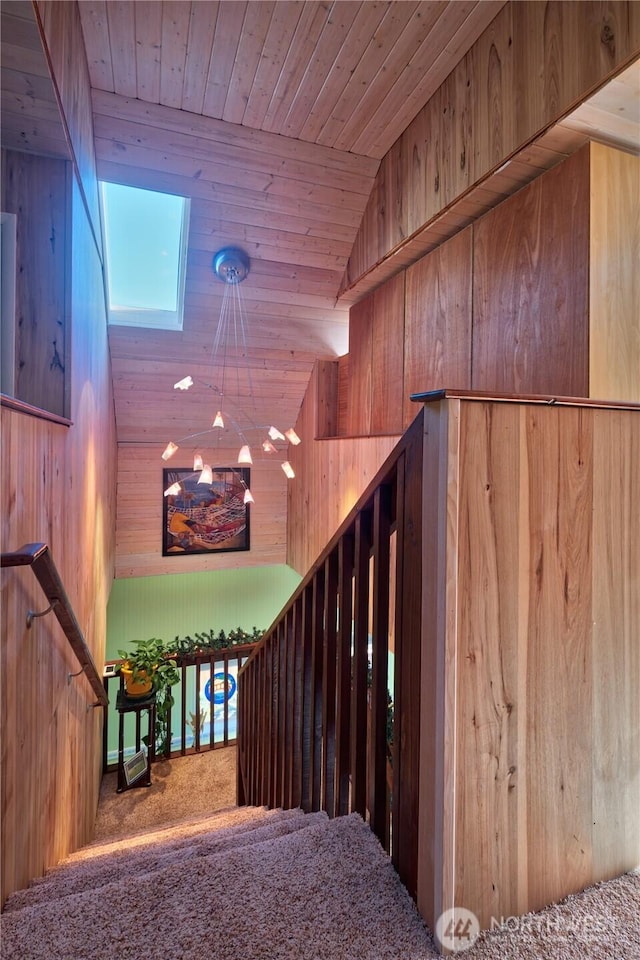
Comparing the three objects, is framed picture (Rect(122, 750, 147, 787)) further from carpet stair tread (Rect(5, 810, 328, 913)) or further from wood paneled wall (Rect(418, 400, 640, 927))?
wood paneled wall (Rect(418, 400, 640, 927))

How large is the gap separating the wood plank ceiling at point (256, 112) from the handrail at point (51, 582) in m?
1.48

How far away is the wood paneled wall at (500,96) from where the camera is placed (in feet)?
5.28

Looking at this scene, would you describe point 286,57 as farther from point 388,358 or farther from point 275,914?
point 275,914

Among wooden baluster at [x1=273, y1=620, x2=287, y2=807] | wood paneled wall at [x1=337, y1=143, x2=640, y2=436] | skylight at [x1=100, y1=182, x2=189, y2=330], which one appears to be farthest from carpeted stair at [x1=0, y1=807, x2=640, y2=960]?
skylight at [x1=100, y1=182, x2=189, y2=330]

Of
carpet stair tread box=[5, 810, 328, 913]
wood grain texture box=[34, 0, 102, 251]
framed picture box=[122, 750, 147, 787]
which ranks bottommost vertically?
framed picture box=[122, 750, 147, 787]

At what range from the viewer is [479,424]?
3.30ft

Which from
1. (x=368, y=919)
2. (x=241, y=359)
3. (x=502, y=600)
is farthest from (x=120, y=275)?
(x=368, y=919)

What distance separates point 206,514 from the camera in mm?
6266

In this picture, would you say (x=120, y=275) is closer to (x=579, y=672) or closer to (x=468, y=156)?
(x=468, y=156)

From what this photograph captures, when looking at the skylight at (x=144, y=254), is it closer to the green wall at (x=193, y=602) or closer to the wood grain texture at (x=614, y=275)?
the wood grain texture at (x=614, y=275)

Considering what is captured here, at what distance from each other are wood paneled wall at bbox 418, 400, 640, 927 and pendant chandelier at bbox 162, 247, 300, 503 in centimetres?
227

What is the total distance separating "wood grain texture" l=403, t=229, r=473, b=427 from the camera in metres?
2.69

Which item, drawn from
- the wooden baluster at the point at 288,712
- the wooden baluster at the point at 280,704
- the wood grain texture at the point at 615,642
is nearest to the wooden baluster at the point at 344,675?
the wooden baluster at the point at 288,712

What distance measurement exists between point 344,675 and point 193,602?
531 cm
